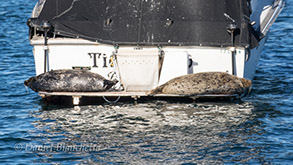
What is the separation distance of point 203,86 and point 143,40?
1.98 metres

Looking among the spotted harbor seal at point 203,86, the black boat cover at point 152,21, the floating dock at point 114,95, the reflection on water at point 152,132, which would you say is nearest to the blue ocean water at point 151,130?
the reflection on water at point 152,132

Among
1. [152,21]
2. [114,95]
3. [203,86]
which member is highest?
[152,21]

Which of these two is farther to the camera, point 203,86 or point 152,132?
point 203,86

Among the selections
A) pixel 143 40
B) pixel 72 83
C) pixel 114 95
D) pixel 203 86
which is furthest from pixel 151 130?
pixel 143 40

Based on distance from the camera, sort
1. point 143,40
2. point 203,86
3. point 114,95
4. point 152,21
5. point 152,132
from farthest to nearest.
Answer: point 152,21
point 143,40
point 114,95
point 203,86
point 152,132

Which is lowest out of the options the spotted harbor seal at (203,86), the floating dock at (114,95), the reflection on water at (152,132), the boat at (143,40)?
the reflection on water at (152,132)

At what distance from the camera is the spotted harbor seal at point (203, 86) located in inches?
570

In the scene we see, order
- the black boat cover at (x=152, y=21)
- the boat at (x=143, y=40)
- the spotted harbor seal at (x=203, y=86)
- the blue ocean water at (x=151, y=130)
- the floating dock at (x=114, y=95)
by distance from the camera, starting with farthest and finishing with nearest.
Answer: the black boat cover at (x=152, y=21)
the boat at (x=143, y=40)
the floating dock at (x=114, y=95)
the spotted harbor seal at (x=203, y=86)
the blue ocean water at (x=151, y=130)

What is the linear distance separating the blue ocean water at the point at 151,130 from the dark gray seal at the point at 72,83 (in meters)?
0.57

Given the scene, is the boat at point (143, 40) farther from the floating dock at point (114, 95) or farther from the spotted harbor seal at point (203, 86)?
the spotted harbor seal at point (203, 86)

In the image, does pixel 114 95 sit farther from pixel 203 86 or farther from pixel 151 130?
pixel 203 86

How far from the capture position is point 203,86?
1450 centimetres

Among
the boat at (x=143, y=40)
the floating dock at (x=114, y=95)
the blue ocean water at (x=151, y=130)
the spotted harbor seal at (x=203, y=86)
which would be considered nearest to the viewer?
the blue ocean water at (x=151, y=130)

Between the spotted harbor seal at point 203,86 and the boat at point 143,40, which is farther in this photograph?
the boat at point 143,40
